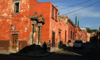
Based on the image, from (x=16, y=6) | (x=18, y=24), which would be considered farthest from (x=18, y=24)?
(x=16, y=6)

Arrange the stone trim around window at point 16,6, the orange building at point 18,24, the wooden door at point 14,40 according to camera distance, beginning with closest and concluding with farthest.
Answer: the orange building at point 18,24 → the wooden door at point 14,40 → the stone trim around window at point 16,6

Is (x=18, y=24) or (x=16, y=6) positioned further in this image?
(x=16, y=6)

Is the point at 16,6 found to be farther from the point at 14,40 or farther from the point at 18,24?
the point at 14,40

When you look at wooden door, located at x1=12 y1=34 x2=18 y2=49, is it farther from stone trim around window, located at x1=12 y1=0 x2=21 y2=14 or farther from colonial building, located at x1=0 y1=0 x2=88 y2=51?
stone trim around window, located at x1=12 y1=0 x2=21 y2=14

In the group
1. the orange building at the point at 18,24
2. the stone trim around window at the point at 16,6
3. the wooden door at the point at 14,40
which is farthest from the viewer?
the stone trim around window at the point at 16,6

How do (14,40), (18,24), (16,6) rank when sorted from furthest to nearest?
(16,6) → (14,40) → (18,24)

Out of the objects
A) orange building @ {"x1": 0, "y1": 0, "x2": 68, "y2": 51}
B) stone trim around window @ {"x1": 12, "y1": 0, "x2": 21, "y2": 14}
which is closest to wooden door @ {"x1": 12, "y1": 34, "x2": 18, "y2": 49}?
orange building @ {"x1": 0, "y1": 0, "x2": 68, "y2": 51}

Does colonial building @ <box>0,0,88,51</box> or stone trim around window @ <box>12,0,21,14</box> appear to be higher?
stone trim around window @ <box>12,0,21,14</box>

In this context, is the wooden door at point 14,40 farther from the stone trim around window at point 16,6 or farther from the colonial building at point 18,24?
the stone trim around window at point 16,6

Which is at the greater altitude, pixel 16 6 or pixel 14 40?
pixel 16 6

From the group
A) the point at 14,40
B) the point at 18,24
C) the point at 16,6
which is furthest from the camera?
the point at 16,6

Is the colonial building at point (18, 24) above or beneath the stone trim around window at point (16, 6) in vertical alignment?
beneath

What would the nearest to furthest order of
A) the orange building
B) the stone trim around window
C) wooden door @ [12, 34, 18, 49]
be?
the orange building, wooden door @ [12, 34, 18, 49], the stone trim around window

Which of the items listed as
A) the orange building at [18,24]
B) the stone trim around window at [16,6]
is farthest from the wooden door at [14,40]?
the stone trim around window at [16,6]
